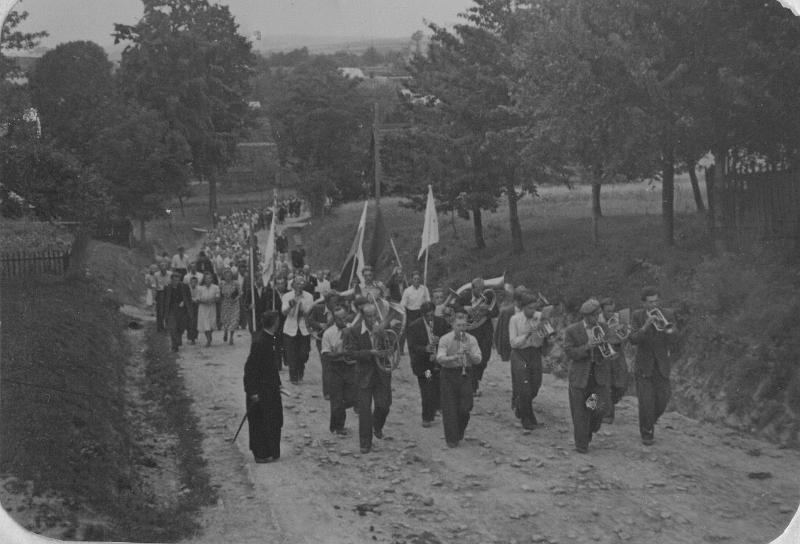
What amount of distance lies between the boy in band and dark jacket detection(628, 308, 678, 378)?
1.74 metres

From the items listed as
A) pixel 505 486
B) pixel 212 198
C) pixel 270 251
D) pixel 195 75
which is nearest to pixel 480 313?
pixel 270 251

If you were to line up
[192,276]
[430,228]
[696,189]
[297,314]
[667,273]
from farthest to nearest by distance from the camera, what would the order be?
[192,276] < [297,314] < [430,228] < [696,189] < [667,273]

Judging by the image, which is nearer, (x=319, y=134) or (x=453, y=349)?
(x=453, y=349)

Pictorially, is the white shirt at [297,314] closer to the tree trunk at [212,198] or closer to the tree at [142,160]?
the tree trunk at [212,198]

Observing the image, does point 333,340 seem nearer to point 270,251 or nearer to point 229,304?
point 270,251

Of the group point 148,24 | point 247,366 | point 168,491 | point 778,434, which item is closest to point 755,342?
point 778,434

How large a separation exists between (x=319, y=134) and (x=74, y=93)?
16.0ft

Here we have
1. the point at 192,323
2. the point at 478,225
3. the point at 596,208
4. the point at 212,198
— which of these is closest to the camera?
the point at 212,198

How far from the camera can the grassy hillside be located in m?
12.6

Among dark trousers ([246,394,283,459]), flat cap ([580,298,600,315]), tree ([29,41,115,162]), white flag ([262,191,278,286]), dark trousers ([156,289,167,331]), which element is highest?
tree ([29,41,115,162])

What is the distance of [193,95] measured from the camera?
1588 cm

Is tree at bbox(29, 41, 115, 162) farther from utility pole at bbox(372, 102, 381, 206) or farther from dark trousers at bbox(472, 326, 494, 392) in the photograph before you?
dark trousers at bbox(472, 326, 494, 392)

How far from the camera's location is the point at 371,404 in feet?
42.1

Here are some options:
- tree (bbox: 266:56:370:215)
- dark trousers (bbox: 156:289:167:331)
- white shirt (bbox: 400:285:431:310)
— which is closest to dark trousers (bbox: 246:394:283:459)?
white shirt (bbox: 400:285:431:310)
